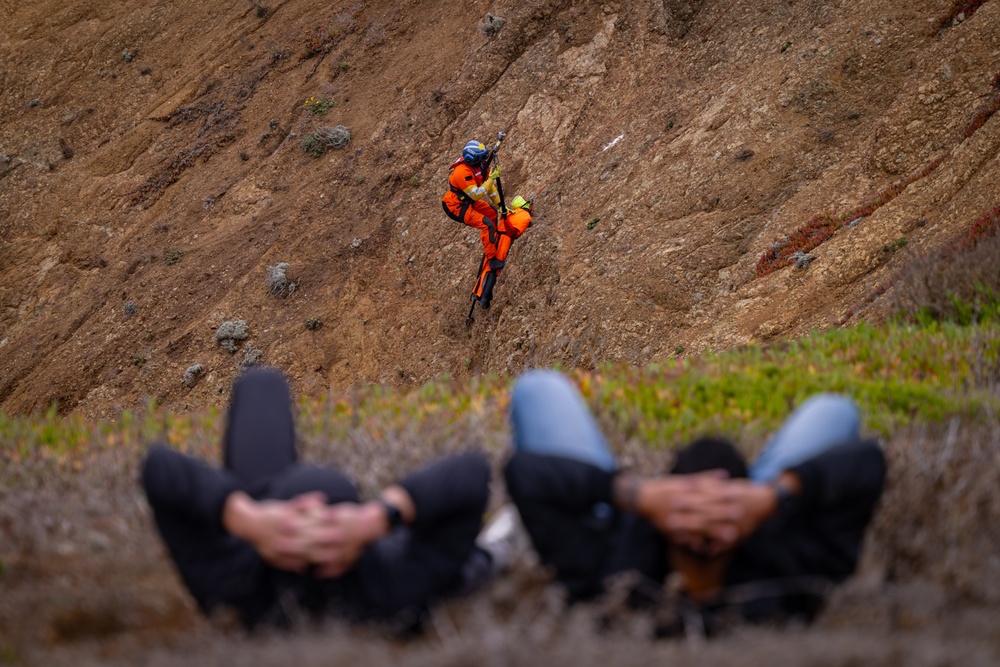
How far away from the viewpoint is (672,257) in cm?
1248

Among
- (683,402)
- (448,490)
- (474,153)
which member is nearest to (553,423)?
(448,490)

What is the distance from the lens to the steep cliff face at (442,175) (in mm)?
11617

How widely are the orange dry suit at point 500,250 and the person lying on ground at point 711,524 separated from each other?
36.6ft

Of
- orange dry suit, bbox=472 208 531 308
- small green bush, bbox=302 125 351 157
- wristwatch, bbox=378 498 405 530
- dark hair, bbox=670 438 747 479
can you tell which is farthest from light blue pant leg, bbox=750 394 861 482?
small green bush, bbox=302 125 351 157

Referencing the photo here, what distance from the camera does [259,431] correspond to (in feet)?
11.5

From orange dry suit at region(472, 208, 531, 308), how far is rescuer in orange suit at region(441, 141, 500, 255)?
105 mm

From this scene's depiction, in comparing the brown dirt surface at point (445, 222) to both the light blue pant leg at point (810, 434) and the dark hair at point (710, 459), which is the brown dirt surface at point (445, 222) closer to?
the light blue pant leg at point (810, 434)

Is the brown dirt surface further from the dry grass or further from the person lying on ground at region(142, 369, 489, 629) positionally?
the person lying on ground at region(142, 369, 489, 629)

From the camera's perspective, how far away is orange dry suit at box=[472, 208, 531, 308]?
14.1 meters

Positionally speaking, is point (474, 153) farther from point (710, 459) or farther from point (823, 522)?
point (823, 522)

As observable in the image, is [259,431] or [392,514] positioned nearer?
[392,514]

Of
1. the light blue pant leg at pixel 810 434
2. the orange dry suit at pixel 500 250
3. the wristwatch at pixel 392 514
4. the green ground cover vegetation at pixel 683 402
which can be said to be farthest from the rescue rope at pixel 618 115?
the wristwatch at pixel 392 514

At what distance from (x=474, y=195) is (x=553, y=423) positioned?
33.8ft

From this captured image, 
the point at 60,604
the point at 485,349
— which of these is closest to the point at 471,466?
the point at 60,604
